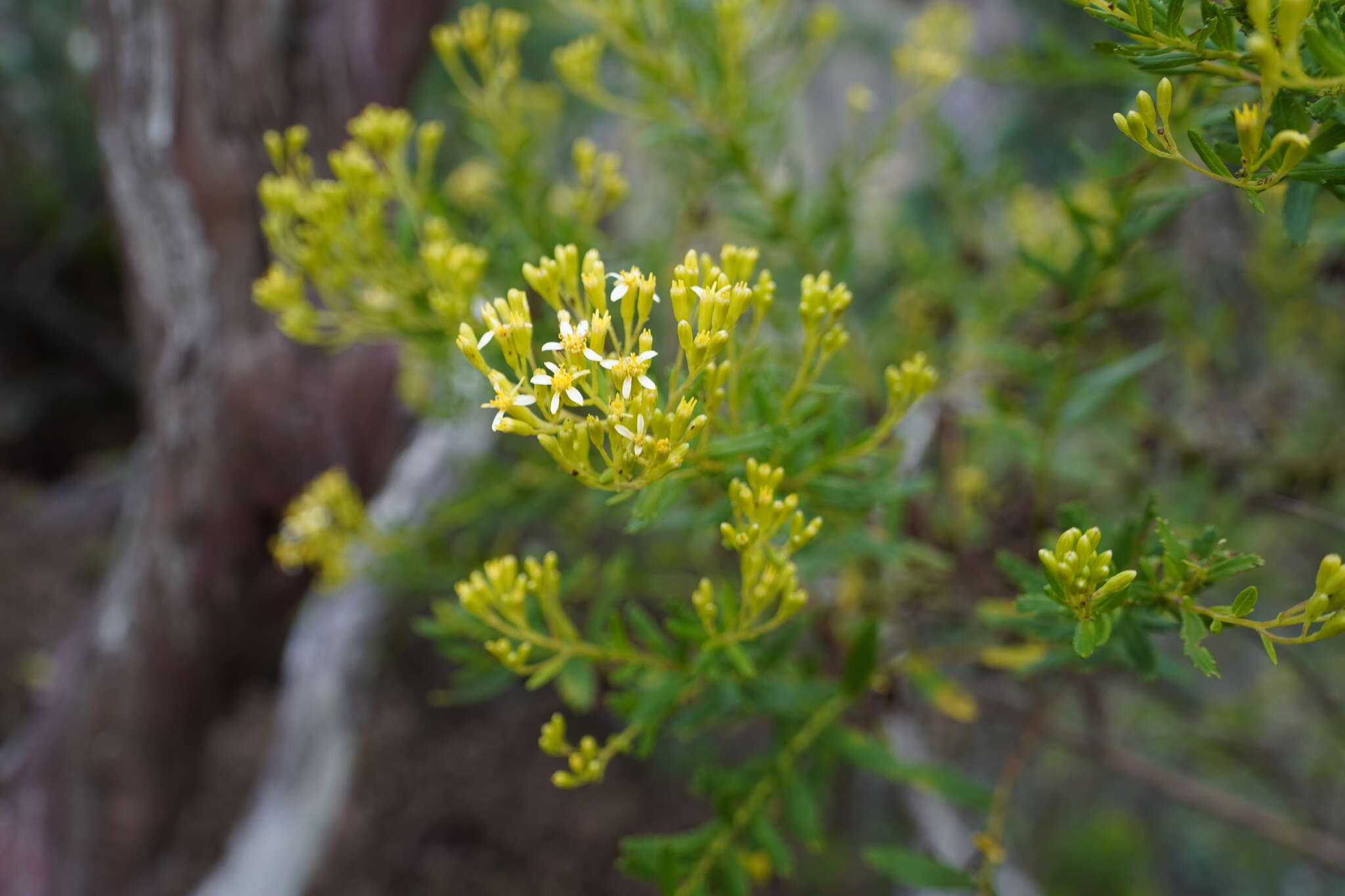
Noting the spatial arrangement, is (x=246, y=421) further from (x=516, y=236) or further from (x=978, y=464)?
(x=978, y=464)

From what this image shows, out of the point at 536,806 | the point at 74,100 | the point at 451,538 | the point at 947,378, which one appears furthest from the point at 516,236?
the point at 74,100

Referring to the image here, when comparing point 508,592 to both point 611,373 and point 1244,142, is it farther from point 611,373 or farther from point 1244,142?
point 1244,142

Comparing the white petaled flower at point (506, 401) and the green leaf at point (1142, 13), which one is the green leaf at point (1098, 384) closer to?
the green leaf at point (1142, 13)

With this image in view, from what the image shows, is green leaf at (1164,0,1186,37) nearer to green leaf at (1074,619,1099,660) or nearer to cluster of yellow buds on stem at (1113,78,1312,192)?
cluster of yellow buds on stem at (1113,78,1312,192)

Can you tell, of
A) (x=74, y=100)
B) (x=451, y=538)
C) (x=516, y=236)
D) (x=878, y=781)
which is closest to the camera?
(x=516, y=236)

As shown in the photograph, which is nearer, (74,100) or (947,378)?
(947,378)

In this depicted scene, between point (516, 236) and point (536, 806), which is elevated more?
point (516, 236)
